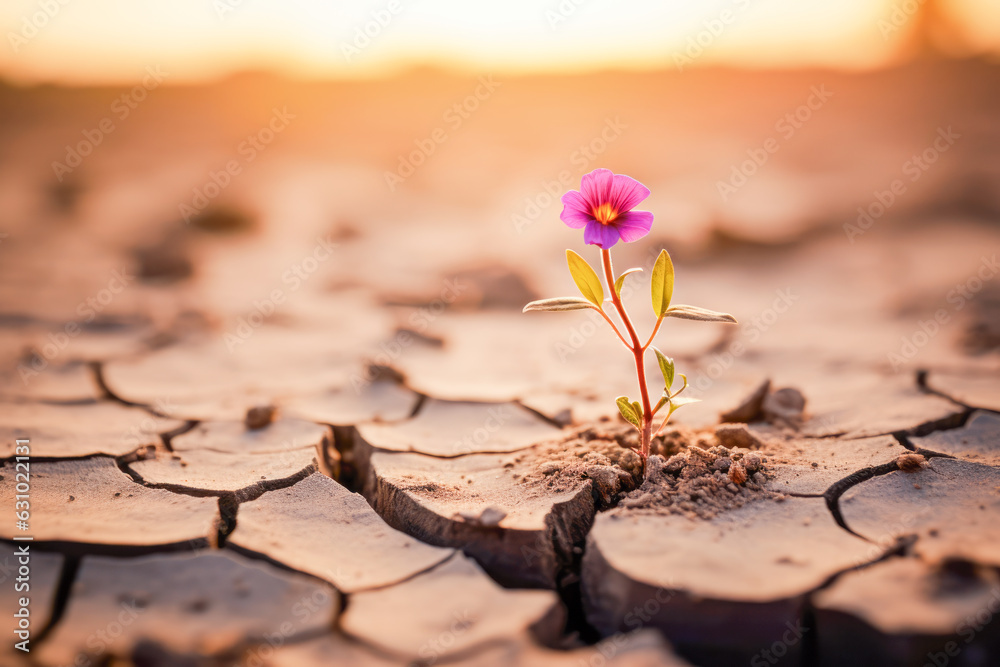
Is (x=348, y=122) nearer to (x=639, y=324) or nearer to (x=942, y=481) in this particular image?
(x=639, y=324)

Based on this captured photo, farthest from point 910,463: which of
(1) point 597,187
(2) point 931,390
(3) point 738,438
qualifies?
(1) point 597,187

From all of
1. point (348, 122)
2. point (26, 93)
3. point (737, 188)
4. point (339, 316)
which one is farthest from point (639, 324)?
point (26, 93)

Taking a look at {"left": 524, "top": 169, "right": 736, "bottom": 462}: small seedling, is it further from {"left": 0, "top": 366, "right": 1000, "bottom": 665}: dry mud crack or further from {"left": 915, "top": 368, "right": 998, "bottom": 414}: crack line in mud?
{"left": 915, "top": 368, "right": 998, "bottom": 414}: crack line in mud

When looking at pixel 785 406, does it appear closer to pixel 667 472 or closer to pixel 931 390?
pixel 931 390

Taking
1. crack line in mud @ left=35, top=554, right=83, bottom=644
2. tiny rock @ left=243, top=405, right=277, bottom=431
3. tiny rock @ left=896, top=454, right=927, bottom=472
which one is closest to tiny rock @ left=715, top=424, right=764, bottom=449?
tiny rock @ left=896, top=454, right=927, bottom=472

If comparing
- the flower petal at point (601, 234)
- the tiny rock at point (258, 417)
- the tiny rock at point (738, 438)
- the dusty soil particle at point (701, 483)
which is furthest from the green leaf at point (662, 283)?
the tiny rock at point (258, 417)
